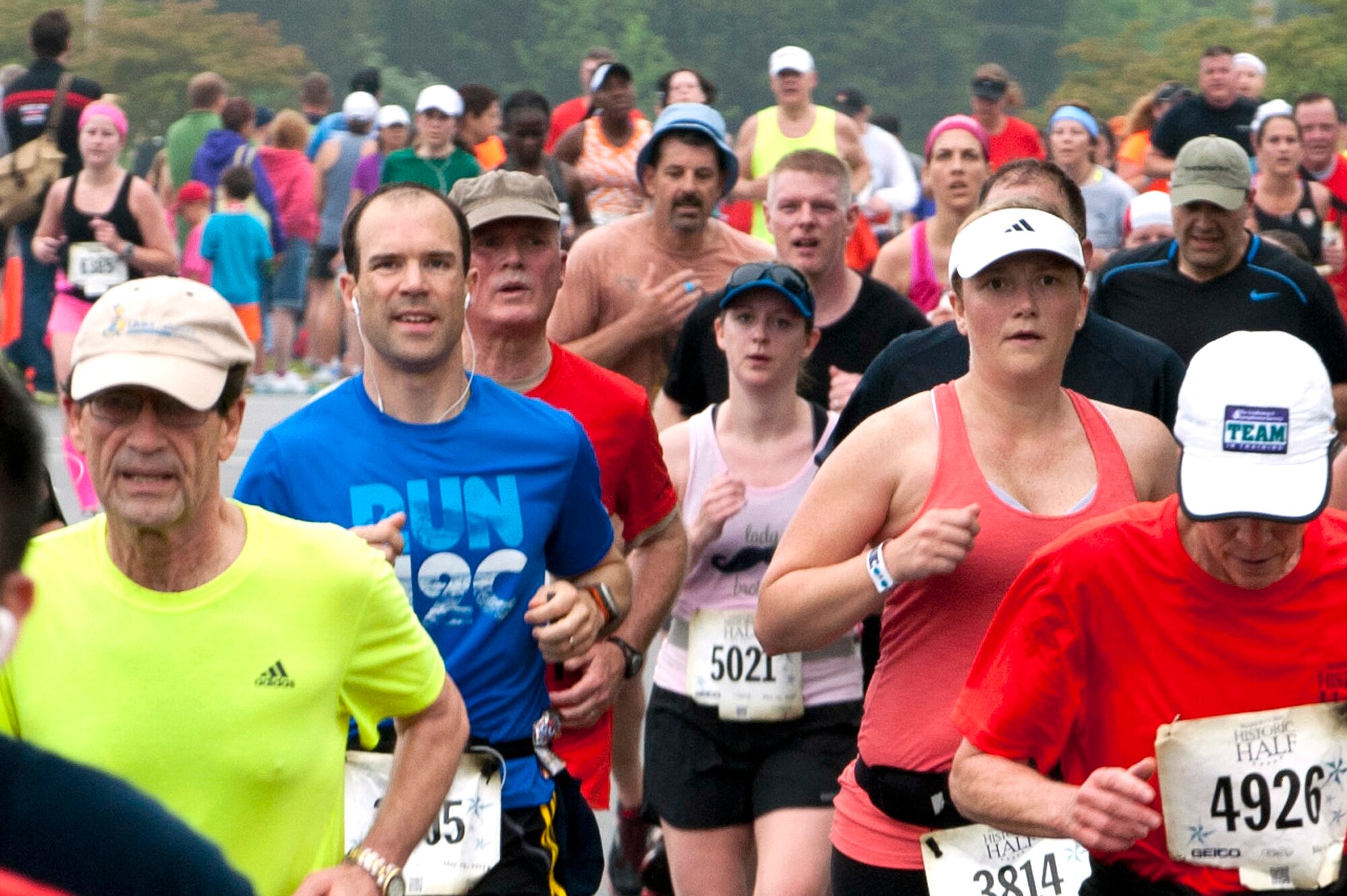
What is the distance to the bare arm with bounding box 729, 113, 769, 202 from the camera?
39.6 feet

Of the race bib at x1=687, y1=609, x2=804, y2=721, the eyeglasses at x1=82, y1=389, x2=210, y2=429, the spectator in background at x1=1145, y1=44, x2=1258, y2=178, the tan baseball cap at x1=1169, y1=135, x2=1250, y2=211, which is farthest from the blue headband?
the eyeglasses at x1=82, y1=389, x2=210, y2=429

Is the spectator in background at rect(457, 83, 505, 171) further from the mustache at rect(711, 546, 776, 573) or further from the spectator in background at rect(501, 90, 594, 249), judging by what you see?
the mustache at rect(711, 546, 776, 573)

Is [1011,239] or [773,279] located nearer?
[1011,239]

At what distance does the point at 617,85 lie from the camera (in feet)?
45.9

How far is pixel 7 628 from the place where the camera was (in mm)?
1824

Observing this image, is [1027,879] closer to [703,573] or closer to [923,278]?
[703,573]

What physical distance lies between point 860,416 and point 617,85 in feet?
29.8

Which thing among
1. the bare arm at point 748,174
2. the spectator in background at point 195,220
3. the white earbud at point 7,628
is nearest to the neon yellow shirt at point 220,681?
the white earbud at point 7,628

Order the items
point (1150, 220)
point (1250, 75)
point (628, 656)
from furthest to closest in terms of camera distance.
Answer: point (1250, 75)
point (1150, 220)
point (628, 656)

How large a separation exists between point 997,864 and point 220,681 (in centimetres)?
169

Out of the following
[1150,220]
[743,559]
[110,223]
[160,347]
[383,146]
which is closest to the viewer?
[160,347]

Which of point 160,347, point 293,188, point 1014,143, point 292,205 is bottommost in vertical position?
point 292,205

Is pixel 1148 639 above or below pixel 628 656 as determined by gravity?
above

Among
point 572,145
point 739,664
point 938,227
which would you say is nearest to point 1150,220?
point 938,227
